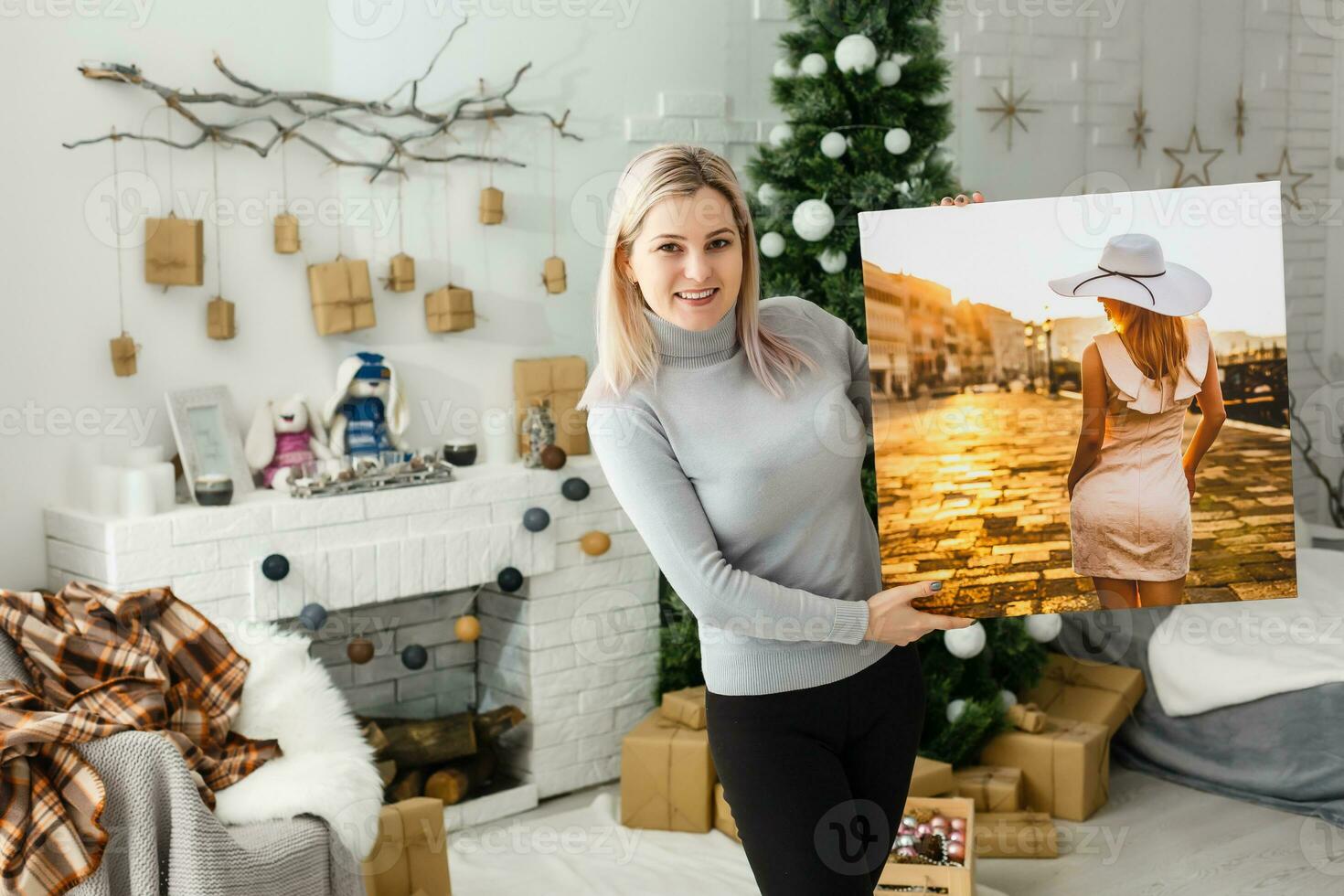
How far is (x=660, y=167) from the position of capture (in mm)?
1540

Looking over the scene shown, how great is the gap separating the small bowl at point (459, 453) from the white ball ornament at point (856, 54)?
4.29ft

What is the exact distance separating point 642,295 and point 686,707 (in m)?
1.86

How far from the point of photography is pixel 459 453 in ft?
10.9

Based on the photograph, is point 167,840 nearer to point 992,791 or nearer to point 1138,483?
point 1138,483

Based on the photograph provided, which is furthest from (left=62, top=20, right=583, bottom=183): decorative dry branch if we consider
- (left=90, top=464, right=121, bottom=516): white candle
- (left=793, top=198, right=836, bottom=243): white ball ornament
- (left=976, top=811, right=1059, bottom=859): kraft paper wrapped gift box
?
(left=976, top=811, right=1059, bottom=859): kraft paper wrapped gift box

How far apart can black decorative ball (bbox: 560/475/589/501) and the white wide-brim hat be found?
1831 mm

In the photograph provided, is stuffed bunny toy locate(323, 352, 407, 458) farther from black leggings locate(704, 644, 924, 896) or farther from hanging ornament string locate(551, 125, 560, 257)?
black leggings locate(704, 644, 924, 896)

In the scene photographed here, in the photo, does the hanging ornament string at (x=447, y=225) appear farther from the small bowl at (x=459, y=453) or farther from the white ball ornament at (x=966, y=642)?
the white ball ornament at (x=966, y=642)

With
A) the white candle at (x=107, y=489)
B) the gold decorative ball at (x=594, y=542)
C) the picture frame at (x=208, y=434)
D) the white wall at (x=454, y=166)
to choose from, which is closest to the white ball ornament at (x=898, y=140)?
the white wall at (x=454, y=166)

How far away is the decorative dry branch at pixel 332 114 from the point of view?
9.57 ft

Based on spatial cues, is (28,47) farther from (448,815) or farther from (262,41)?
(448,815)

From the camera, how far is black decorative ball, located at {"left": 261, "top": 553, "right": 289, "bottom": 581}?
9.43ft

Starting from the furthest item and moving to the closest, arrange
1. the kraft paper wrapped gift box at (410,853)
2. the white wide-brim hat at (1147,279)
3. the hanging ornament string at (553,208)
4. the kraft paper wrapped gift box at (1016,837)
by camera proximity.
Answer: the hanging ornament string at (553,208) < the kraft paper wrapped gift box at (1016,837) < the kraft paper wrapped gift box at (410,853) < the white wide-brim hat at (1147,279)

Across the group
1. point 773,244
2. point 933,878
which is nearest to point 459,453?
point 773,244
